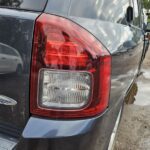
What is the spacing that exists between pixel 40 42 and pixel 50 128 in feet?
1.41

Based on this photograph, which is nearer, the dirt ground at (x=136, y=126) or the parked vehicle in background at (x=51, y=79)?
the parked vehicle in background at (x=51, y=79)

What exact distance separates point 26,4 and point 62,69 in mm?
407

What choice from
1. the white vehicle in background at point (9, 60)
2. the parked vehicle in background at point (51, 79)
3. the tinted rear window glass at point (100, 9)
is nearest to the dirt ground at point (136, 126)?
the tinted rear window glass at point (100, 9)

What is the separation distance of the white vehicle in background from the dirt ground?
215 centimetres

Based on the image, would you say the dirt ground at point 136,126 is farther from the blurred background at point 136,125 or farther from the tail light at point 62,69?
the tail light at point 62,69

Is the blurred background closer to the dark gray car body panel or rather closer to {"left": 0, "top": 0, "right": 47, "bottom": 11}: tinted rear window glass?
the dark gray car body panel

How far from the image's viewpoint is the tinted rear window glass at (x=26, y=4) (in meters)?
1.80

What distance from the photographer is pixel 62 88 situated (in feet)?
5.74

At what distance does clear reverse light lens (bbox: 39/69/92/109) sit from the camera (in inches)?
68.8

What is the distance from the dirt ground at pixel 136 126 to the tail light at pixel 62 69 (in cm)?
198

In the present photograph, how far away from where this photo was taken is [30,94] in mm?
1755

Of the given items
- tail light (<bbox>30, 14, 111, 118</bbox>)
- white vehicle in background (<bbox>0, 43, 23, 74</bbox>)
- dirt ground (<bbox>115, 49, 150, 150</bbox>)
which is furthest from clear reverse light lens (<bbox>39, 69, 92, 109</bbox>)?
dirt ground (<bbox>115, 49, 150, 150</bbox>)

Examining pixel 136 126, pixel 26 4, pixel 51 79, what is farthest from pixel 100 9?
pixel 136 126

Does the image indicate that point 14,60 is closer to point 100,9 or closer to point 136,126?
point 100,9
